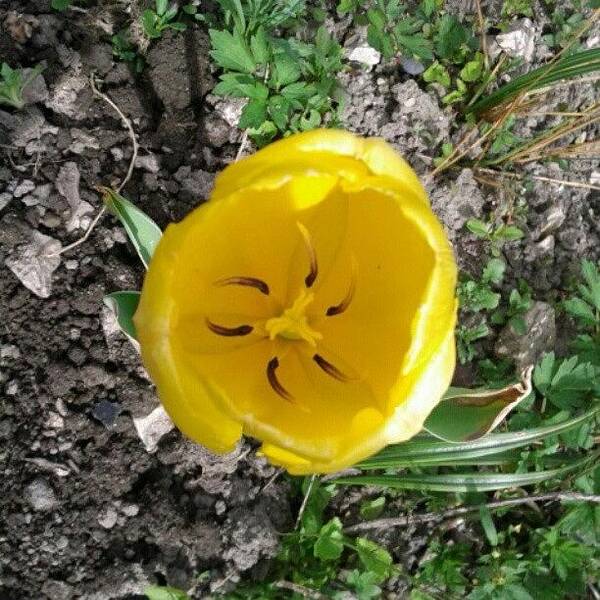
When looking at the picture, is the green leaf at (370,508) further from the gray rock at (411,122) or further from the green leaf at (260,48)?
the green leaf at (260,48)

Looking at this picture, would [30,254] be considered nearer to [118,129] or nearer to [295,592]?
[118,129]

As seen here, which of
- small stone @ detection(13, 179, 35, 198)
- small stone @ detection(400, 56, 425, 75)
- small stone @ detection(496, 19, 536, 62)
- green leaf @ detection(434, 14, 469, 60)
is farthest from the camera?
small stone @ detection(496, 19, 536, 62)

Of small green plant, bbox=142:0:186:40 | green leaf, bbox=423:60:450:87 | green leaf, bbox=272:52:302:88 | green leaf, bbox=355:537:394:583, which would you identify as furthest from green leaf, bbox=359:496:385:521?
small green plant, bbox=142:0:186:40

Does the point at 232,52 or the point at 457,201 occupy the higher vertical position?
the point at 232,52

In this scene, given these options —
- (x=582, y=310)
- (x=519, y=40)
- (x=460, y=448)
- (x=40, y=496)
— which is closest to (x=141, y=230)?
(x=40, y=496)

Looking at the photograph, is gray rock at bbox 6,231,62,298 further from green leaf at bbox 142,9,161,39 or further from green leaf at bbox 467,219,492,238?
green leaf at bbox 467,219,492,238

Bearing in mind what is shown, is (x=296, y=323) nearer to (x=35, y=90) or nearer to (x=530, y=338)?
(x=35, y=90)
